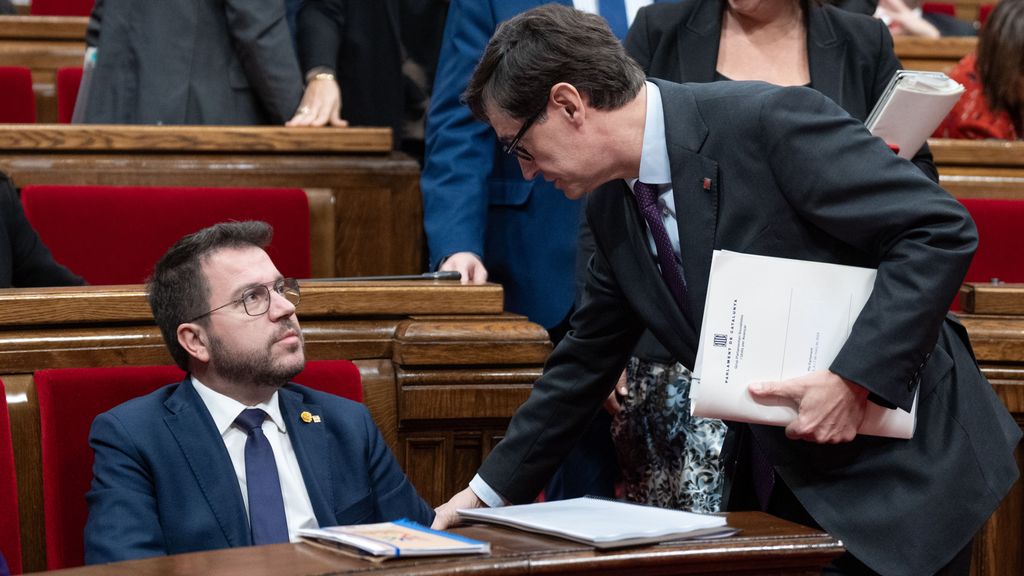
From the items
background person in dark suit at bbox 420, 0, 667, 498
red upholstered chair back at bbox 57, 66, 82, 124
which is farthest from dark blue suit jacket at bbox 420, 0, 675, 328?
red upholstered chair back at bbox 57, 66, 82, 124

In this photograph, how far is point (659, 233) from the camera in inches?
69.6

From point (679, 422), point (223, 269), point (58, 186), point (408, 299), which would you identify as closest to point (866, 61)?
point (679, 422)

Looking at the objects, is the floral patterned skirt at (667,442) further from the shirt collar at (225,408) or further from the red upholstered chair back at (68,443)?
the red upholstered chair back at (68,443)

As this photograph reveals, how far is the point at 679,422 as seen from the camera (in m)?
2.16

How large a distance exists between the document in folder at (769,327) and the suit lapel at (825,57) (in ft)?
2.44

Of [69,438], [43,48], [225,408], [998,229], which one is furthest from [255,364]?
[43,48]

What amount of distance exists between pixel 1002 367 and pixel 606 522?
1.15 m

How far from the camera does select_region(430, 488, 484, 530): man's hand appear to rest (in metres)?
1.94

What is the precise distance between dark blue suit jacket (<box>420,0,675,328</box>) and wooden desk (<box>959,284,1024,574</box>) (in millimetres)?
779

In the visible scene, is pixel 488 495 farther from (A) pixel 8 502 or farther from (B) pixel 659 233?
(A) pixel 8 502

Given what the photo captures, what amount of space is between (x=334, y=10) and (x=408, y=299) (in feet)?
5.10

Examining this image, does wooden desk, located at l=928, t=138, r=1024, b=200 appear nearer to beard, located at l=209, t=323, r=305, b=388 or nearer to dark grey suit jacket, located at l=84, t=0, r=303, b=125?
dark grey suit jacket, located at l=84, t=0, r=303, b=125

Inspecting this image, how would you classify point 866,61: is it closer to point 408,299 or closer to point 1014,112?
point 408,299

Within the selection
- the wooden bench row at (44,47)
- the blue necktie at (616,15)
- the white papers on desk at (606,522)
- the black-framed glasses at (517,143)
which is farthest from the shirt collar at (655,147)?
the wooden bench row at (44,47)
